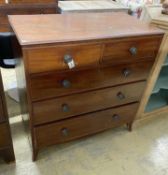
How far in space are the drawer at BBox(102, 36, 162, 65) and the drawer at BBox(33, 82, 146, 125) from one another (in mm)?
213

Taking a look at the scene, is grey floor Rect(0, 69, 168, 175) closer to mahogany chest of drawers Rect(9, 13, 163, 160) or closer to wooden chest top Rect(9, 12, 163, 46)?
mahogany chest of drawers Rect(9, 13, 163, 160)

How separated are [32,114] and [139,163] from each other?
0.88m

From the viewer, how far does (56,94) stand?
111 cm

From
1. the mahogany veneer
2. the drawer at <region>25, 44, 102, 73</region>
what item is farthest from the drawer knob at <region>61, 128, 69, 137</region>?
the mahogany veneer

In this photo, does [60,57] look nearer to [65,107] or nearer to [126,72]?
[65,107]

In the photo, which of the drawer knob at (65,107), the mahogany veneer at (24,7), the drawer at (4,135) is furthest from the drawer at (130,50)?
the mahogany veneer at (24,7)

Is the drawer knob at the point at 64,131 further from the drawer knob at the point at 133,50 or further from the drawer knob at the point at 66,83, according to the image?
the drawer knob at the point at 133,50

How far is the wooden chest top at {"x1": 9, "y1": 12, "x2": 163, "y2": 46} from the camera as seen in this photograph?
94 centimetres

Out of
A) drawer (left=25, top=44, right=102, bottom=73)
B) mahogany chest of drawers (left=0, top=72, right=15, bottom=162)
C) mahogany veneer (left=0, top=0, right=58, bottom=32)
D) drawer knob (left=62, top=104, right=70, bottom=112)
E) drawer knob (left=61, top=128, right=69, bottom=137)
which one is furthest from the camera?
mahogany veneer (left=0, top=0, right=58, bottom=32)

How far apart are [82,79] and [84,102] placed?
185 millimetres

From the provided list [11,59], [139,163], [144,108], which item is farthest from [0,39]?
[139,163]

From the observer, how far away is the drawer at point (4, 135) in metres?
1.14

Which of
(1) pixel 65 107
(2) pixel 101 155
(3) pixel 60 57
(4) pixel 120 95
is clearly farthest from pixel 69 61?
(2) pixel 101 155

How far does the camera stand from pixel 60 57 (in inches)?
38.5
